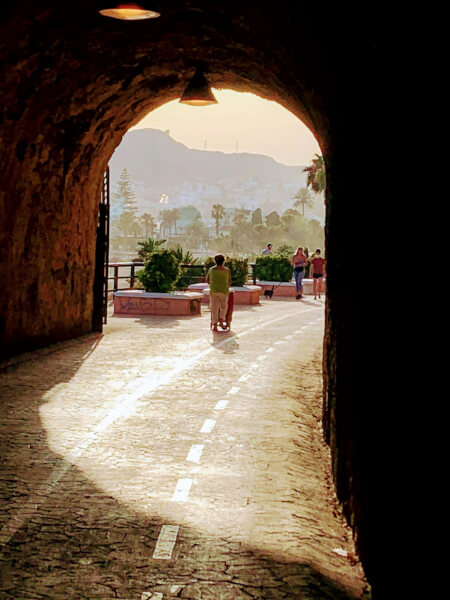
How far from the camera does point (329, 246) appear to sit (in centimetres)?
864

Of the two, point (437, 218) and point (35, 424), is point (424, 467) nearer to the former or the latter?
point (437, 218)

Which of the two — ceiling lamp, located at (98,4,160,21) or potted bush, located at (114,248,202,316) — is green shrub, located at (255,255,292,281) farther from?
ceiling lamp, located at (98,4,160,21)

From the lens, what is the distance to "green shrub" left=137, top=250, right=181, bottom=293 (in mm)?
24469

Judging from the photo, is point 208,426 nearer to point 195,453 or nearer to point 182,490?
point 195,453

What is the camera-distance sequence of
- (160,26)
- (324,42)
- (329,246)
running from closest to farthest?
(324,42)
(329,246)
(160,26)

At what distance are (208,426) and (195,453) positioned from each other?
1171mm

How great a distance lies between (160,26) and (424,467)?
9034 mm

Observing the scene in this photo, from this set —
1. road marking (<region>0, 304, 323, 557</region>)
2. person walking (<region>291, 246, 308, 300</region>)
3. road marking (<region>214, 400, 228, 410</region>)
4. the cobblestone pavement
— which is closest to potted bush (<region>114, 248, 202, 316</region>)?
road marking (<region>0, 304, 323, 557</region>)

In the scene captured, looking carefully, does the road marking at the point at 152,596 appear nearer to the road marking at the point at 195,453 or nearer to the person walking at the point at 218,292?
the road marking at the point at 195,453

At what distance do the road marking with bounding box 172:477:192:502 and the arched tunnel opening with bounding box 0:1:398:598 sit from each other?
3.89ft

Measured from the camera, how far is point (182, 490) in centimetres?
682

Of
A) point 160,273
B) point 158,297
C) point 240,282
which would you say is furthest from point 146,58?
point 240,282

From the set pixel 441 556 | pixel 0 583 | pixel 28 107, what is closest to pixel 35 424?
pixel 0 583

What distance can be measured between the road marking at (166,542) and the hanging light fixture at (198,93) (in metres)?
8.72
